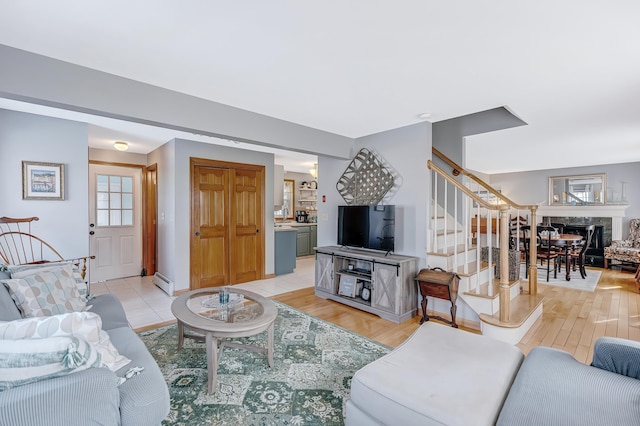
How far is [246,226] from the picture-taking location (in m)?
5.26

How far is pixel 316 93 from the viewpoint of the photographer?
272cm

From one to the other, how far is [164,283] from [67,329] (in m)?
3.51

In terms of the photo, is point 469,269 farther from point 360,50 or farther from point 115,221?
point 115,221

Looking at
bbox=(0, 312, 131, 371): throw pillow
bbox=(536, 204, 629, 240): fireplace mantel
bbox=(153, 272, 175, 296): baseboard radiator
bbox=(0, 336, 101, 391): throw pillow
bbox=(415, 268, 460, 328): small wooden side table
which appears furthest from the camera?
bbox=(536, 204, 629, 240): fireplace mantel

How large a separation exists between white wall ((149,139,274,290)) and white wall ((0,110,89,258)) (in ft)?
3.39

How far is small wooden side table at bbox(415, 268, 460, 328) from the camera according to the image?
3.12 meters

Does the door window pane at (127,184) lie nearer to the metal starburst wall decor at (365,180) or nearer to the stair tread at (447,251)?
the metal starburst wall decor at (365,180)

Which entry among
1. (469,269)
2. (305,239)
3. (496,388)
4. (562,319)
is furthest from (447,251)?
(305,239)

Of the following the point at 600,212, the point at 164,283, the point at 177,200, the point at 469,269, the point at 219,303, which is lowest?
the point at 164,283

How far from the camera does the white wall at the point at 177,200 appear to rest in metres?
4.44

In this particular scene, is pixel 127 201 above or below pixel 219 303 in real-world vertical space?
above

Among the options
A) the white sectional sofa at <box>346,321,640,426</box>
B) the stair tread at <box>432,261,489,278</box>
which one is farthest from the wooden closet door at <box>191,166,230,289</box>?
the white sectional sofa at <box>346,321,640,426</box>

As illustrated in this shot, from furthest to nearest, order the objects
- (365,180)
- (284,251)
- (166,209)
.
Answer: (284,251) → (166,209) → (365,180)

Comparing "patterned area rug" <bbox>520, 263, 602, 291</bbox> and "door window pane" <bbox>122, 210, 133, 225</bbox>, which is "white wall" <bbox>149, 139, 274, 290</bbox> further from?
"patterned area rug" <bbox>520, 263, 602, 291</bbox>
